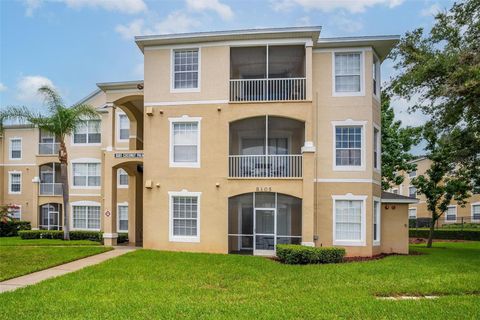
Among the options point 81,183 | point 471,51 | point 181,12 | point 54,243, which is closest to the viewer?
point 471,51

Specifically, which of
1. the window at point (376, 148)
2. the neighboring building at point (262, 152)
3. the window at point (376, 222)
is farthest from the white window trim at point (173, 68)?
the window at point (376, 222)

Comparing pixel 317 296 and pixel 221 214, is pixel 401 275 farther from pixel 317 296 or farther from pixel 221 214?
pixel 221 214

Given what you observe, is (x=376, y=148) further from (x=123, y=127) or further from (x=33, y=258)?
(x=123, y=127)

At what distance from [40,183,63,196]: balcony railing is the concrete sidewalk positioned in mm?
17509

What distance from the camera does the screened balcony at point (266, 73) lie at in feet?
62.7

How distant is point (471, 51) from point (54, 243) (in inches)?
800

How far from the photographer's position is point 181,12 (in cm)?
1728

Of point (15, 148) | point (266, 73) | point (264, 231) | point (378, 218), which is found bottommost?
point (264, 231)

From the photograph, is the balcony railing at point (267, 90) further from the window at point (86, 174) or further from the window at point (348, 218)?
the window at point (86, 174)

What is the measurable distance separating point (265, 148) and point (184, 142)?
3.79m

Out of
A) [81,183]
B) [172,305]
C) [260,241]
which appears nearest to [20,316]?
[172,305]

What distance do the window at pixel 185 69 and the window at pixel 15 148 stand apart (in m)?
21.6

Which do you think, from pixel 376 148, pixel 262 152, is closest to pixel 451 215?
pixel 376 148

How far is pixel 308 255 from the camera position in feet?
51.6
